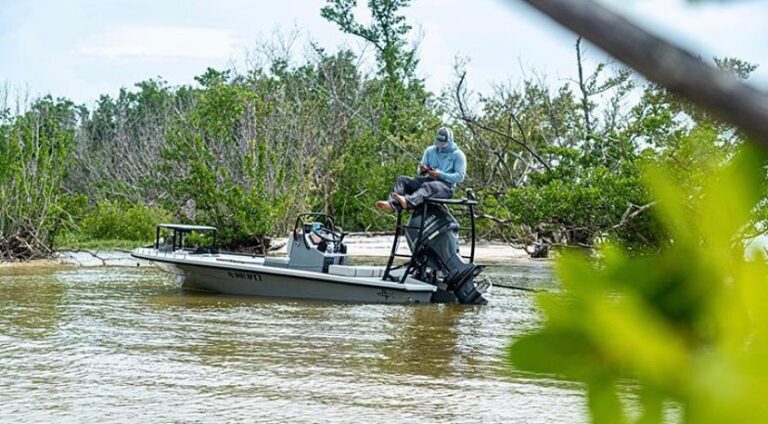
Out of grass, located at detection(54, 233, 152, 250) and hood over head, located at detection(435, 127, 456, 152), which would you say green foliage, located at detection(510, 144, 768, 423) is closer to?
hood over head, located at detection(435, 127, 456, 152)

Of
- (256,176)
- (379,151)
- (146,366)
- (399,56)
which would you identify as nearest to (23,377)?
(146,366)

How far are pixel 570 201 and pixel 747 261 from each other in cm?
1239

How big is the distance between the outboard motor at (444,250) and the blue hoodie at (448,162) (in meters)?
0.33

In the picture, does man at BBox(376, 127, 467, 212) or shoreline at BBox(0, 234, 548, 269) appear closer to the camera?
man at BBox(376, 127, 467, 212)

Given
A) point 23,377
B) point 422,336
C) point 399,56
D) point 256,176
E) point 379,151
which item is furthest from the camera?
point 399,56

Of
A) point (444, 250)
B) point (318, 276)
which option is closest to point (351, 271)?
point (318, 276)

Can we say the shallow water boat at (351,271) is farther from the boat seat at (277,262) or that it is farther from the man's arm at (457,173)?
the man's arm at (457,173)

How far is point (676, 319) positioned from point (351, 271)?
10690mm

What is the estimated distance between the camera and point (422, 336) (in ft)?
27.3

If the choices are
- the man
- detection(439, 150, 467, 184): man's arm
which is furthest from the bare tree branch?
detection(439, 150, 467, 184): man's arm

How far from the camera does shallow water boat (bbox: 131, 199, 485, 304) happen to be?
1055 cm

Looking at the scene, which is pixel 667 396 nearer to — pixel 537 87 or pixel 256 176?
pixel 256 176

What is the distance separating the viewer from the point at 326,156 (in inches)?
1099

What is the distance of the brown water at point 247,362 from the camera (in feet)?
17.9
